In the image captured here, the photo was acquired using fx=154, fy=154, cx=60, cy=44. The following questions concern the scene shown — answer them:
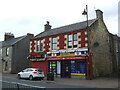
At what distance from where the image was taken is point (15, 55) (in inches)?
1258

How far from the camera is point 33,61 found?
27109mm

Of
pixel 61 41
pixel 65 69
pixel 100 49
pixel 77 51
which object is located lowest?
pixel 65 69

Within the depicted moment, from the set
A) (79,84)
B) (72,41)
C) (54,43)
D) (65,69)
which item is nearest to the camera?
(79,84)

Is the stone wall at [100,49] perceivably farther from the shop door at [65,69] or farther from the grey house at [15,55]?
the grey house at [15,55]

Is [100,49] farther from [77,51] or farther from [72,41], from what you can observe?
[72,41]

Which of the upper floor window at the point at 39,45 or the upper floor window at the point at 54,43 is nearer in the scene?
the upper floor window at the point at 54,43

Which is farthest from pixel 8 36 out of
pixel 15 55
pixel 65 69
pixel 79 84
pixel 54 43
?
pixel 79 84

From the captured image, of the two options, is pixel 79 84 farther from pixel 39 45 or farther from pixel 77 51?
pixel 39 45

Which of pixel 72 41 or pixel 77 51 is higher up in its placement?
pixel 72 41

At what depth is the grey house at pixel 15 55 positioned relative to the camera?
103ft

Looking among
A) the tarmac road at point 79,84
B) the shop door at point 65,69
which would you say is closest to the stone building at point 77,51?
the shop door at point 65,69

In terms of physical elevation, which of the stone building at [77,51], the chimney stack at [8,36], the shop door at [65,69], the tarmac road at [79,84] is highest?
the chimney stack at [8,36]

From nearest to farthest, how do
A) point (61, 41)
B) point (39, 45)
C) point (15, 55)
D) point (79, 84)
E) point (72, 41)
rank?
point (79, 84) → point (72, 41) → point (61, 41) → point (39, 45) → point (15, 55)

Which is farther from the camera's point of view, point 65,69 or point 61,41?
point 61,41
